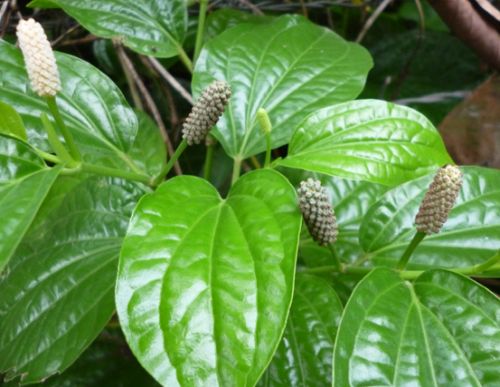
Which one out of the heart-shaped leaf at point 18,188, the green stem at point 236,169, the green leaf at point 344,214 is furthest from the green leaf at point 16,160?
the green leaf at point 344,214

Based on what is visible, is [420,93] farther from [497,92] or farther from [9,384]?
[9,384]

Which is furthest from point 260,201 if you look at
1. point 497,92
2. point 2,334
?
point 497,92

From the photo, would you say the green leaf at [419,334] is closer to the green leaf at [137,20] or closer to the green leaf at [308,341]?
the green leaf at [308,341]

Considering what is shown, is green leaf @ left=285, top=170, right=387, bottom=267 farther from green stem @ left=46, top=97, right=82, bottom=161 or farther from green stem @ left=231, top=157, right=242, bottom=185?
green stem @ left=46, top=97, right=82, bottom=161

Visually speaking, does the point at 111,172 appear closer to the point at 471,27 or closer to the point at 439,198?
the point at 439,198

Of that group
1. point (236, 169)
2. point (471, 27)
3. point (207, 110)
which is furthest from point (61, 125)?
point (471, 27)

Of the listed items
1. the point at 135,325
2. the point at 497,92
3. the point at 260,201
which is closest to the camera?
the point at 135,325
